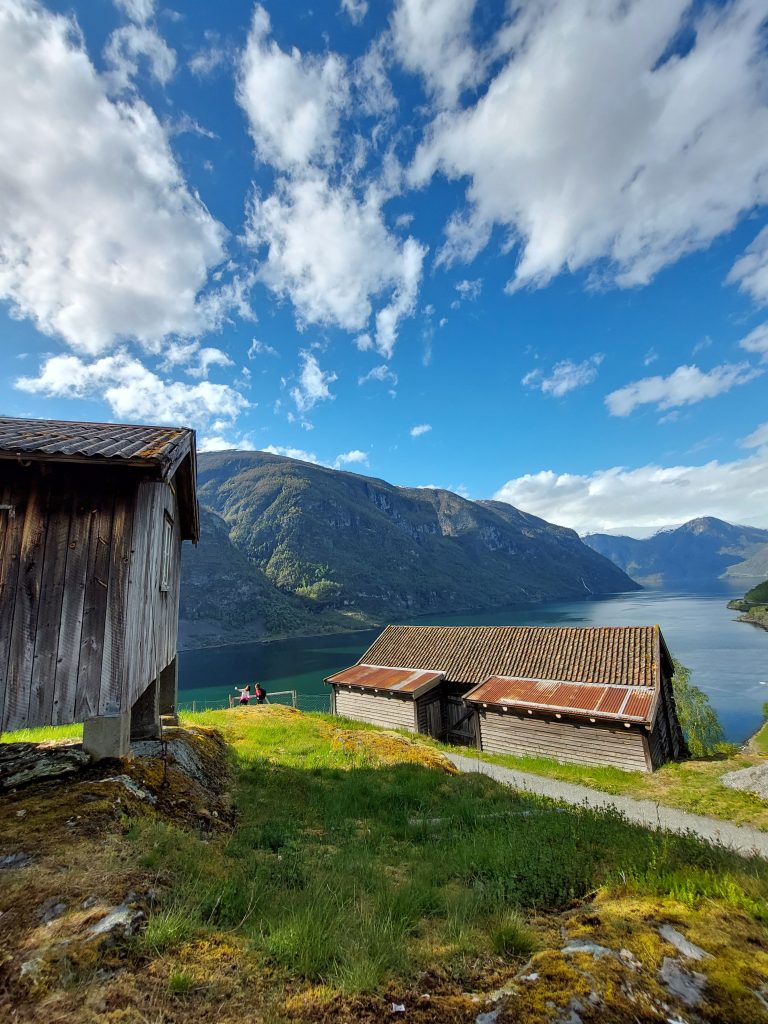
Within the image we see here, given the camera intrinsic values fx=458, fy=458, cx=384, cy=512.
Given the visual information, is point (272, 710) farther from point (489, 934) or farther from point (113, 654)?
point (489, 934)

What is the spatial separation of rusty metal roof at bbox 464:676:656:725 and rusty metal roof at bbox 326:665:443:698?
346cm

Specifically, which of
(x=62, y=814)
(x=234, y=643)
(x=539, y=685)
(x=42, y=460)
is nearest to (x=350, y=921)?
(x=62, y=814)

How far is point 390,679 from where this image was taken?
2888 cm

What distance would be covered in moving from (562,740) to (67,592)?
802 inches

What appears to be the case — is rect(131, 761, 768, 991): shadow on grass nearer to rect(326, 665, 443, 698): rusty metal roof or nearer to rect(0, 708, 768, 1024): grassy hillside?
rect(0, 708, 768, 1024): grassy hillside

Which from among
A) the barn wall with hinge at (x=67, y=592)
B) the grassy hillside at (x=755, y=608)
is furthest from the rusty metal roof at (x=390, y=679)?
the grassy hillside at (x=755, y=608)

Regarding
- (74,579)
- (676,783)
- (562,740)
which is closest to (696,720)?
(562,740)

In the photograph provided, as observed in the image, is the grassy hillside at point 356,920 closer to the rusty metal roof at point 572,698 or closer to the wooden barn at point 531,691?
the rusty metal roof at point 572,698

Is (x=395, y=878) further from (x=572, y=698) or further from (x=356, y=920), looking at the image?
(x=572, y=698)

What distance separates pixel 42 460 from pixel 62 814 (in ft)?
15.8

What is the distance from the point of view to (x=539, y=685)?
77.5 ft

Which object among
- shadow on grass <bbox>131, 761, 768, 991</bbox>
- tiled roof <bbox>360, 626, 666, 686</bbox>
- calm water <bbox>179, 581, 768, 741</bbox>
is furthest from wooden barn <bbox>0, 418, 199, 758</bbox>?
calm water <bbox>179, 581, 768, 741</bbox>

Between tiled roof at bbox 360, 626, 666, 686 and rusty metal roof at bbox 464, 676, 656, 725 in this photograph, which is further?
tiled roof at bbox 360, 626, 666, 686

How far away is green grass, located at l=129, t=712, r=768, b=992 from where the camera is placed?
3.55 meters
